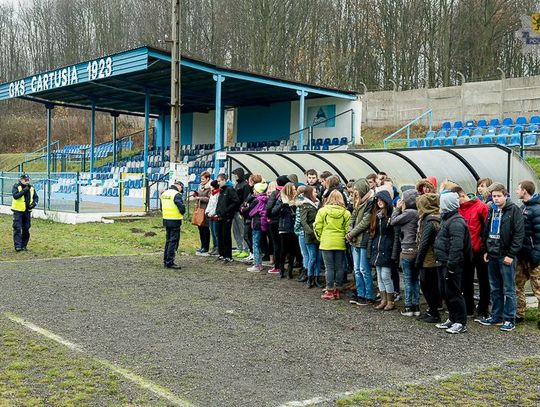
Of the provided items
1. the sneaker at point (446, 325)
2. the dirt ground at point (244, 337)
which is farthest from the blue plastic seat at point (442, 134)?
the sneaker at point (446, 325)

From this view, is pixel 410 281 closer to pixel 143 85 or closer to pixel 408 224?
pixel 408 224

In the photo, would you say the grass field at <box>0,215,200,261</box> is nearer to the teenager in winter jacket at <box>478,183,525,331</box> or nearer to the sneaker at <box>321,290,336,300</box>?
the sneaker at <box>321,290,336,300</box>

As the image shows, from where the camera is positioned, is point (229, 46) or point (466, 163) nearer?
point (466, 163)

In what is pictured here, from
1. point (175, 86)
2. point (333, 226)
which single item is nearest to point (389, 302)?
point (333, 226)

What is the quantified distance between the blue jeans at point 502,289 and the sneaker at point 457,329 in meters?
0.63

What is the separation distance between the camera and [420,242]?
812 centimetres

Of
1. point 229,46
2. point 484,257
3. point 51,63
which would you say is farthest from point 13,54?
point 484,257

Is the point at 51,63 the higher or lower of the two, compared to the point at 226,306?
higher

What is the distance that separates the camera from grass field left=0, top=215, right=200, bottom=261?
1484 centimetres

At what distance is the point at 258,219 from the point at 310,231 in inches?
67.0

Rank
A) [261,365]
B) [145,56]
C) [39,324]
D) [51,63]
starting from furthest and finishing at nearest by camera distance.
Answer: [51,63], [145,56], [39,324], [261,365]

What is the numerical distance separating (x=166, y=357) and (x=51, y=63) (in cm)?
5946

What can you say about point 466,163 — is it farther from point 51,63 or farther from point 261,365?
point 51,63

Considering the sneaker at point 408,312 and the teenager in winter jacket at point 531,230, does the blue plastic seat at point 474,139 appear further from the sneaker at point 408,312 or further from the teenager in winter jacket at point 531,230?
the sneaker at point 408,312
